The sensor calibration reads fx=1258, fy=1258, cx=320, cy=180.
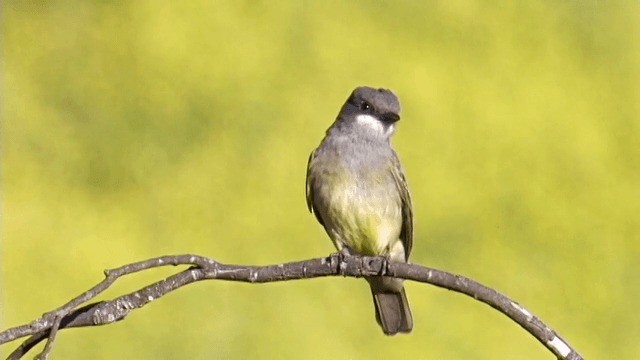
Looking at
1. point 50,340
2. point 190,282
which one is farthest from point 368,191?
point 50,340

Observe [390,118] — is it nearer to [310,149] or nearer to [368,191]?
[368,191]

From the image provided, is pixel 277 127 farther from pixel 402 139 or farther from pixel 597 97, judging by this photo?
pixel 597 97

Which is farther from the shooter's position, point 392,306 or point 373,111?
point 392,306

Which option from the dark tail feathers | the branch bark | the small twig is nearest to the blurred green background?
the dark tail feathers

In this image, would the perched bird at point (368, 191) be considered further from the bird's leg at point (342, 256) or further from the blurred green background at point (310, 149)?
the blurred green background at point (310, 149)

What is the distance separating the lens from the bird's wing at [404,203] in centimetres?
358

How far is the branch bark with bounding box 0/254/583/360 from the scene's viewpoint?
1.90 meters

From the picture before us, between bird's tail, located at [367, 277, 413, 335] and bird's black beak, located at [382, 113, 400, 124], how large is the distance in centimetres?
47

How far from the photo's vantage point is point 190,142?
18.7 ft

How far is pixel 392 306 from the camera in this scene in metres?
3.67

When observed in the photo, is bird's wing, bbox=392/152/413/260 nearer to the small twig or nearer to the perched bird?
the perched bird

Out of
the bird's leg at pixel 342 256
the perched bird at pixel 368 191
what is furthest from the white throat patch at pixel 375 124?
the bird's leg at pixel 342 256

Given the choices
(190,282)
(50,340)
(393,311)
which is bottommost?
(50,340)

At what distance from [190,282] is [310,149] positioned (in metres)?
3.55
